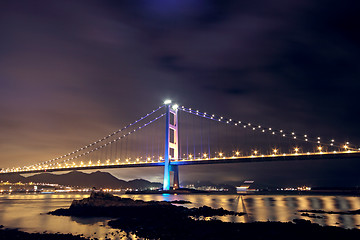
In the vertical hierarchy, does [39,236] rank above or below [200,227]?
below

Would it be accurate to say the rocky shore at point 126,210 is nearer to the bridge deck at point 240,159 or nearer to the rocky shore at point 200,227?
the rocky shore at point 200,227

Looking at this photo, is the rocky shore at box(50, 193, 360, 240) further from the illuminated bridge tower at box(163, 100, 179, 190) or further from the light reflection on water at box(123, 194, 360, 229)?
the illuminated bridge tower at box(163, 100, 179, 190)

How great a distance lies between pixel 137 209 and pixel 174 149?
48.1 meters

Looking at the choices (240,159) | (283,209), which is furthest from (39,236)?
(240,159)

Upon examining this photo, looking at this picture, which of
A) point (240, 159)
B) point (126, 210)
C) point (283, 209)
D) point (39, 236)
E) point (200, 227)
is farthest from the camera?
point (240, 159)

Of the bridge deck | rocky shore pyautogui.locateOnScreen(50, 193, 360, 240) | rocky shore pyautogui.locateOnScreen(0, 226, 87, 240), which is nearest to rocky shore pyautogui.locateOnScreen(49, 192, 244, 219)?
rocky shore pyautogui.locateOnScreen(50, 193, 360, 240)

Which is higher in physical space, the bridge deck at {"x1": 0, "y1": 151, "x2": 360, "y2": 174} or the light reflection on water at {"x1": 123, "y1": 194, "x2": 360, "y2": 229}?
the bridge deck at {"x1": 0, "y1": 151, "x2": 360, "y2": 174}

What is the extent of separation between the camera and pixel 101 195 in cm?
3047

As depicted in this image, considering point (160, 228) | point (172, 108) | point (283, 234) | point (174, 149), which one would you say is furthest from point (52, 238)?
point (172, 108)

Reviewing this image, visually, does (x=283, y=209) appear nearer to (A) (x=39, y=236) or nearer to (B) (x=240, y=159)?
(A) (x=39, y=236)

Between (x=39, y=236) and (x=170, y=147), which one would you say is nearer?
(x=39, y=236)

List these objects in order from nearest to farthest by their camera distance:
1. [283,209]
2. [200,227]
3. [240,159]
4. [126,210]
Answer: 1. [200,227]
2. [126,210]
3. [283,209]
4. [240,159]

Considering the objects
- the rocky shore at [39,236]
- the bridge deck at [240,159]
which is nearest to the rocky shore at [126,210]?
the rocky shore at [39,236]

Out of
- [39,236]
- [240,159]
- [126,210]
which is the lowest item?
[39,236]
